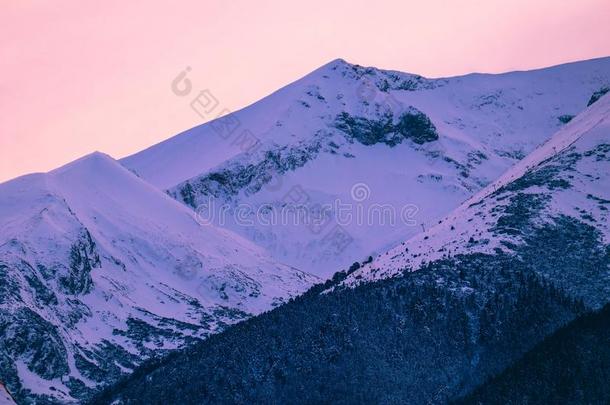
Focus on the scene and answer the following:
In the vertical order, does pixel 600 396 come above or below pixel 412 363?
below

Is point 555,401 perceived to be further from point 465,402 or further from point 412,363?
point 412,363

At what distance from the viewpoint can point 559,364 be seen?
18312 cm

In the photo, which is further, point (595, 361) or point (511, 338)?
point (511, 338)

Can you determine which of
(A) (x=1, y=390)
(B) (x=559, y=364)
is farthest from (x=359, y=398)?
(A) (x=1, y=390)

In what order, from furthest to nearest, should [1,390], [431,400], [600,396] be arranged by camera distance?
[431,400], [600,396], [1,390]

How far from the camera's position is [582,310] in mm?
199625

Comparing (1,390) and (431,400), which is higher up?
(1,390)

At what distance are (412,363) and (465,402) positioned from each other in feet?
56.1

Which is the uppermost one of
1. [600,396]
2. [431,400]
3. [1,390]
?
[1,390]

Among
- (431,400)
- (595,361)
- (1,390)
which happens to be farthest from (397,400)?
(1,390)

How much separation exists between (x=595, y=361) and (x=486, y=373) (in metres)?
19.8

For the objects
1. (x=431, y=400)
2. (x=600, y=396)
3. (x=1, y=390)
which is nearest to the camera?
(x=1, y=390)

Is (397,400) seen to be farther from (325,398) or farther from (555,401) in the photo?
(555,401)

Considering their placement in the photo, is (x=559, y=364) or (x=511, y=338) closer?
(x=559, y=364)
